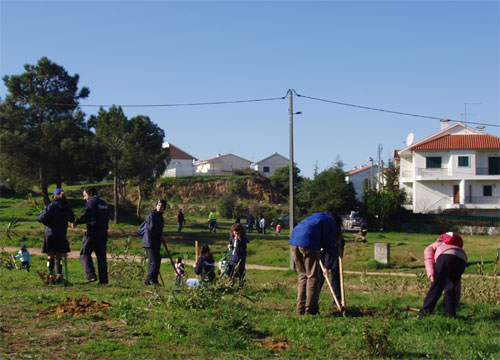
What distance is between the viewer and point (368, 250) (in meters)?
23.8

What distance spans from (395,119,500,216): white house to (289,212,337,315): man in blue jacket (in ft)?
141

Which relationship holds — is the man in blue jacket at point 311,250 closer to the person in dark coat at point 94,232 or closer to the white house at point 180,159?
the person in dark coat at point 94,232

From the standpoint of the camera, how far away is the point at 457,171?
46.6m

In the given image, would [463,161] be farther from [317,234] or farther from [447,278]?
[317,234]

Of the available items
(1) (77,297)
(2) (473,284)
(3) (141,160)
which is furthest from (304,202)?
(1) (77,297)

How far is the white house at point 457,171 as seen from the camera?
4628 centimetres

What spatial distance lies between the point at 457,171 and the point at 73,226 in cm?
4406

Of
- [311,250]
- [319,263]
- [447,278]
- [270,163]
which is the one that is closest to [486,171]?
[270,163]

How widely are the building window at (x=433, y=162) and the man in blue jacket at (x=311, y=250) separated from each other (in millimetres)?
43946

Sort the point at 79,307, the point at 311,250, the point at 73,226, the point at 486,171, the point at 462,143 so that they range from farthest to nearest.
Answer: the point at 462,143
the point at 486,171
the point at 73,226
the point at 311,250
the point at 79,307

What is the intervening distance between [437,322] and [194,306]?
302 cm

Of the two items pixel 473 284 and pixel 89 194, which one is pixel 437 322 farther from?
pixel 89 194

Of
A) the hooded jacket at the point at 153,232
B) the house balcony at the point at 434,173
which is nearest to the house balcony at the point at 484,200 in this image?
the house balcony at the point at 434,173

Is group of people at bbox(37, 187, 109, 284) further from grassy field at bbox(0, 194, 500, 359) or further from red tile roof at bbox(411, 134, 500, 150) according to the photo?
red tile roof at bbox(411, 134, 500, 150)
